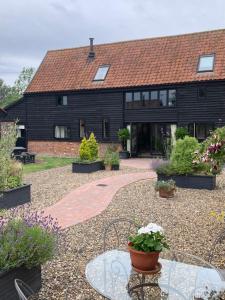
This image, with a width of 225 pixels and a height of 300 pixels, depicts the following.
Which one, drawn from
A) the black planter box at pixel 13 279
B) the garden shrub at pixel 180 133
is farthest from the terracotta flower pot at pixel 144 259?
the garden shrub at pixel 180 133

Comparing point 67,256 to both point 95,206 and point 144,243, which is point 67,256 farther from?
point 95,206

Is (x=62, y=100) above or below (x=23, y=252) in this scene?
above

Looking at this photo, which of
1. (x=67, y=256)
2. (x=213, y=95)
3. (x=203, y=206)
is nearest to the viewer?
(x=67, y=256)

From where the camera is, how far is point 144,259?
13.1ft

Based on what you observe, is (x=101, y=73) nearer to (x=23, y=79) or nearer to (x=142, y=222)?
(x=142, y=222)

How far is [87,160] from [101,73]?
31.5 ft

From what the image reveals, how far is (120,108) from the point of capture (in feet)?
78.6

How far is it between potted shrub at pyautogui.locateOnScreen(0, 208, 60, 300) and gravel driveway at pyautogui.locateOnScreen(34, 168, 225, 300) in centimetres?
43

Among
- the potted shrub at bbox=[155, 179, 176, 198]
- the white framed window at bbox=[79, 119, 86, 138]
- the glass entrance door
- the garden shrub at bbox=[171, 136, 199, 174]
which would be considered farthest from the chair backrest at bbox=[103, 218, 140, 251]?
the white framed window at bbox=[79, 119, 86, 138]

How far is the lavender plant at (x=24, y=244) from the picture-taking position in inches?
172

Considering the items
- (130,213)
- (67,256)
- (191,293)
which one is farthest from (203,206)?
(191,293)

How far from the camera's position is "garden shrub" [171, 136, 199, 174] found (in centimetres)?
1230

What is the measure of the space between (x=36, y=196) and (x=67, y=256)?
18.2ft

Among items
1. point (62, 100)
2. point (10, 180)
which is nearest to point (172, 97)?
point (62, 100)
